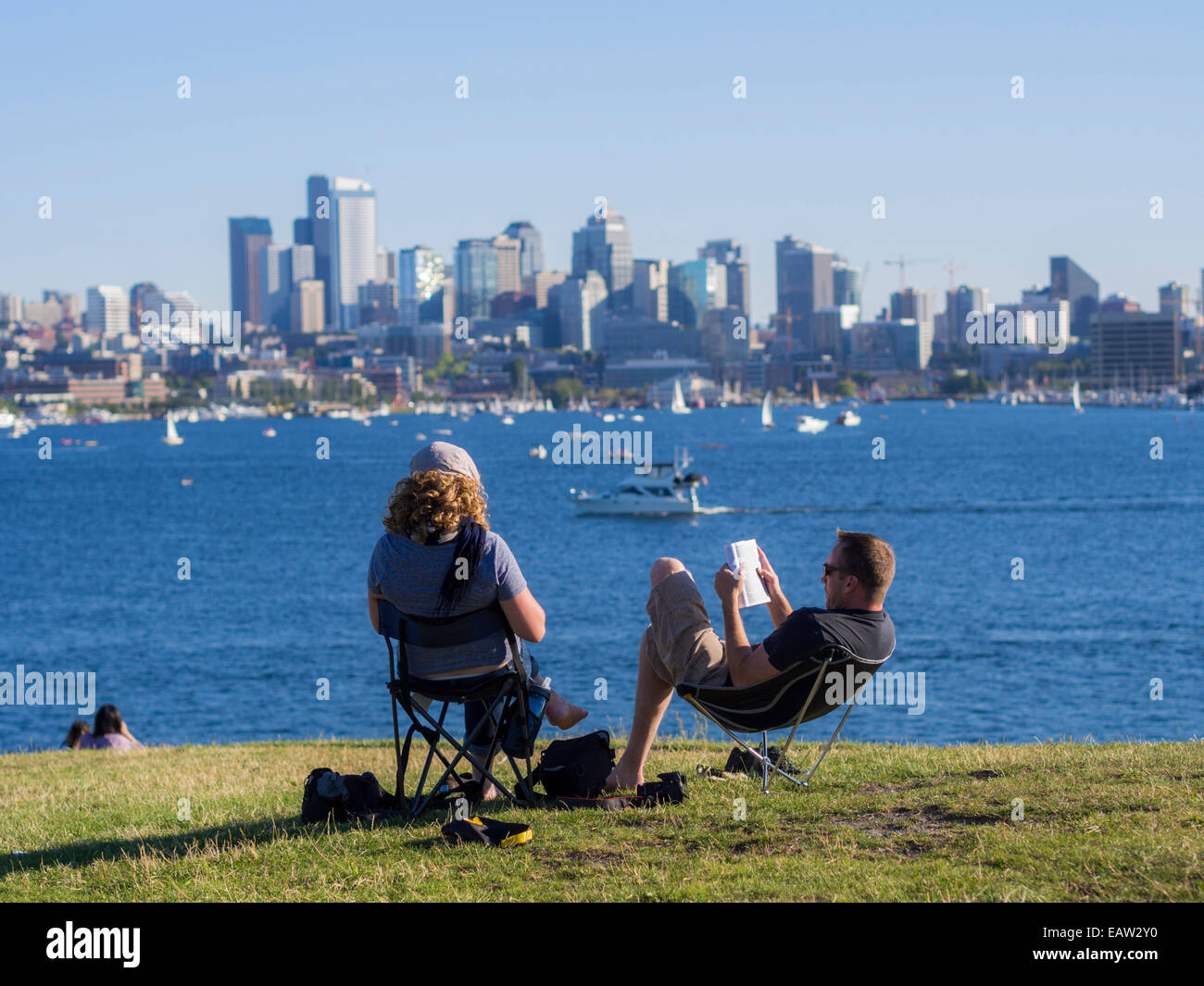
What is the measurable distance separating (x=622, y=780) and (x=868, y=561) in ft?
4.06

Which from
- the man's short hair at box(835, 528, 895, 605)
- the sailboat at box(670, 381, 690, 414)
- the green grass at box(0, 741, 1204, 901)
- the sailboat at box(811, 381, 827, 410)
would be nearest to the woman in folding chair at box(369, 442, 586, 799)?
the green grass at box(0, 741, 1204, 901)

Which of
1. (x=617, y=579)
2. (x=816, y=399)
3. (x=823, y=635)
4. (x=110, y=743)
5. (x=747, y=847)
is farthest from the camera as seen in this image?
(x=816, y=399)

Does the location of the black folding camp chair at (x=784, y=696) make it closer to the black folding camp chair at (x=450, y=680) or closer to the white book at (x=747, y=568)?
the white book at (x=747, y=568)

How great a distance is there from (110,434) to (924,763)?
157m

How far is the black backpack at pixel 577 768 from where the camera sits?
503 centimetres

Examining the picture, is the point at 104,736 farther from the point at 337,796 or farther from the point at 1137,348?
the point at 1137,348

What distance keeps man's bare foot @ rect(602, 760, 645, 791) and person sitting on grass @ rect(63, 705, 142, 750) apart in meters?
6.73

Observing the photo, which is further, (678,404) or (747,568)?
(678,404)

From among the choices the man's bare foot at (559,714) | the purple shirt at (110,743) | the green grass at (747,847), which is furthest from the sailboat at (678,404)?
the man's bare foot at (559,714)

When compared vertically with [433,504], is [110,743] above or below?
below

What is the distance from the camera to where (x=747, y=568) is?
16.0ft

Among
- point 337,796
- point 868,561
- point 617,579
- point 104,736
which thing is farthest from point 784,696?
point 617,579

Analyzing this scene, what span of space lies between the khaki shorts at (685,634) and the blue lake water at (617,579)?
5065 millimetres
